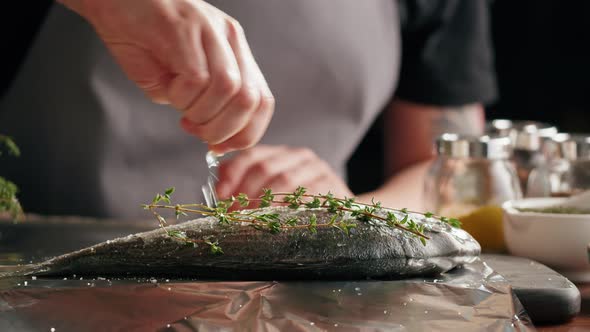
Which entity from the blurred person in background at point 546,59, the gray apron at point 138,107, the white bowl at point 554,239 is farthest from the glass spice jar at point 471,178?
the blurred person in background at point 546,59

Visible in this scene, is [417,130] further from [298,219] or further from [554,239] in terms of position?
[298,219]

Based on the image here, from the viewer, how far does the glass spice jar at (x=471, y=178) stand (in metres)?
1.16

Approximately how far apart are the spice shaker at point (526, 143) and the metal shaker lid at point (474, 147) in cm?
17

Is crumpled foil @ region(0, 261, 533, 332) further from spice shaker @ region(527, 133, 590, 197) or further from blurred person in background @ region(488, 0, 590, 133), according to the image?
blurred person in background @ region(488, 0, 590, 133)

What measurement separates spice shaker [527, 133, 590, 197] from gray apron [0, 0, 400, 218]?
611 mm

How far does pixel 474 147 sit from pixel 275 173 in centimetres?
52

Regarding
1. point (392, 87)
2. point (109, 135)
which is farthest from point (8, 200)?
point (392, 87)

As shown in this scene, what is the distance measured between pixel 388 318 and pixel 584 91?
7.73ft

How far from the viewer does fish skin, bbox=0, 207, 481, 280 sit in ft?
2.61

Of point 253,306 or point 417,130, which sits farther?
point 417,130

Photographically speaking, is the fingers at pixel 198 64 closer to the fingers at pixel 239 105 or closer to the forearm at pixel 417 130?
the fingers at pixel 239 105

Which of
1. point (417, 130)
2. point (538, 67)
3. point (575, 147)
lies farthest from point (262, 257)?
point (538, 67)

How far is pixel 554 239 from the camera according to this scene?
0.96 m

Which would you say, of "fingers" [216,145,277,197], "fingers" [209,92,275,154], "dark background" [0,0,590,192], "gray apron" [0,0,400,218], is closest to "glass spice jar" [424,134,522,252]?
"fingers" [209,92,275,154]
